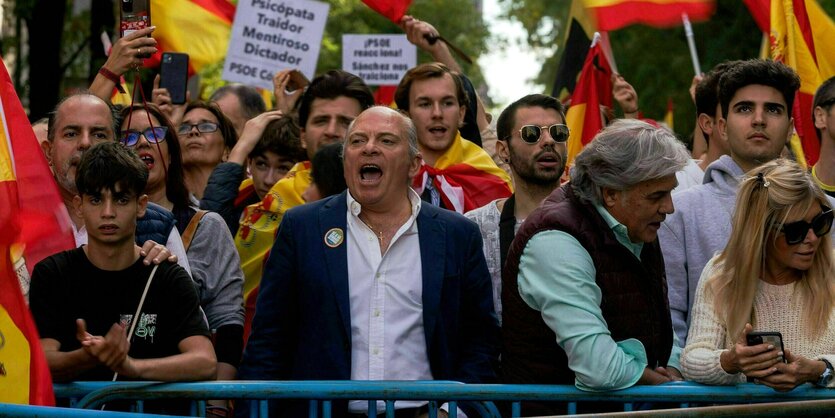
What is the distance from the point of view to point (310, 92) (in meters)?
8.20

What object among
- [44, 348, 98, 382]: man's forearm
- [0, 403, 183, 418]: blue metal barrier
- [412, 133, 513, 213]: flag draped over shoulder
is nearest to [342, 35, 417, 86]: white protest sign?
[412, 133, 513, 213]: flag draped over shoulder

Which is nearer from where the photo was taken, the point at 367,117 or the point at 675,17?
the point at 367,117

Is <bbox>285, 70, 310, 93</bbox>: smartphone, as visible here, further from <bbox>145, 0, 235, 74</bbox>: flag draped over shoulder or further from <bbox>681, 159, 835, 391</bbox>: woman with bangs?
<bbox>681, 159, 835, 391</bbox>: woman with bangs

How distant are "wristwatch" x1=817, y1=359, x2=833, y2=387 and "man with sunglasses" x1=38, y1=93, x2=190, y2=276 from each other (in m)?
2.65

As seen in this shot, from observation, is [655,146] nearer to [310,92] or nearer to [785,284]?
[785,284]

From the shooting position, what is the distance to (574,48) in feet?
33.4

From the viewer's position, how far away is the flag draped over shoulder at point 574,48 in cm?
1006

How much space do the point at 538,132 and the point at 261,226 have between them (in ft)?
5.06

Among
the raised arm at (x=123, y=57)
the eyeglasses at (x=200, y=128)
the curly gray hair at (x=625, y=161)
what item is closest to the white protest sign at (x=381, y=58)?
the eyeglasses at (x=200, y=128)

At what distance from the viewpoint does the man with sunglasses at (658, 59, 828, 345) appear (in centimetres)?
651

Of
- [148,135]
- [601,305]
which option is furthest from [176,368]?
[148,135]

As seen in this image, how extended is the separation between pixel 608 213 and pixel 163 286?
170cm

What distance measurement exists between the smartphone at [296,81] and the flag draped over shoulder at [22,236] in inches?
154

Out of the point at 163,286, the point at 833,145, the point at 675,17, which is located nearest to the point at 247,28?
the point at 675,17
